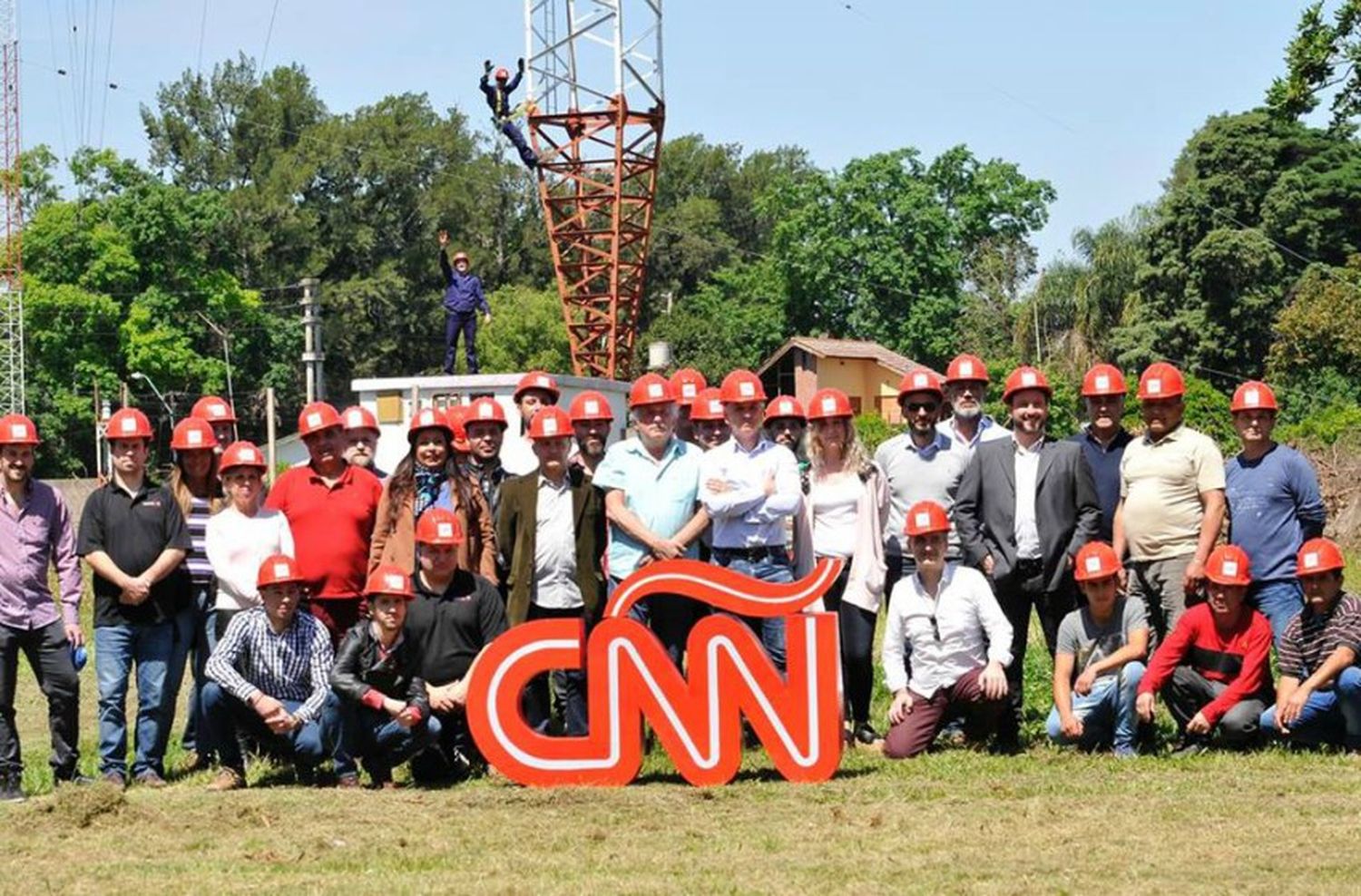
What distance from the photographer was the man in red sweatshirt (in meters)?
10.3

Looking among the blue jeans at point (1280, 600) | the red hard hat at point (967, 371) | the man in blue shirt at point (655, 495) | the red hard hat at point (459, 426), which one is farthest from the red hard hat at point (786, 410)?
the blue jeans at point (1280, 600)

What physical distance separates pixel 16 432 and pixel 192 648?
66.4 inches

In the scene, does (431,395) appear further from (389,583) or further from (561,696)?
(389,583)

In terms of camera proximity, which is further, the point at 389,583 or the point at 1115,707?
the point at 1115,707

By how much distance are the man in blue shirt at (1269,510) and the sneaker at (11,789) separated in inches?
274

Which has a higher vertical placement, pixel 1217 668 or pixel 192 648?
pixel 192 648

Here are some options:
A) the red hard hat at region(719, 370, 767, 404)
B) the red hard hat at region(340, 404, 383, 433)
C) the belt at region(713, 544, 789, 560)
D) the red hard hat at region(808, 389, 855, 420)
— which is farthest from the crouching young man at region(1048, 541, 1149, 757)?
the red hard hat at region(340, 404, 383, 433)

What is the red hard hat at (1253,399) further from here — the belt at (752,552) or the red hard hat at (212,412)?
the red hard hat at (212,412)

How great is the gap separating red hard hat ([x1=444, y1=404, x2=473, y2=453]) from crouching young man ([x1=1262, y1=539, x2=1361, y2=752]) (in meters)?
5.00

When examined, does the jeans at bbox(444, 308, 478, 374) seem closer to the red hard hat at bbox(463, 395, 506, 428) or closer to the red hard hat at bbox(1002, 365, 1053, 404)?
the red hard hat at bbox(463, 395, 506, 428)

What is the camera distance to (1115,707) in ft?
34.3

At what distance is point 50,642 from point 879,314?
6252cm

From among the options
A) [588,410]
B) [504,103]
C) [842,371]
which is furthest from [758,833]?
[842,371]

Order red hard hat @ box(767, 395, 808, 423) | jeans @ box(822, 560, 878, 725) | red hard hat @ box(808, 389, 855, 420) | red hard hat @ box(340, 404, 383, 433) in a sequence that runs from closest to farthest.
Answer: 1. red hard hat @ box(808, 389, 855, 420)
2. jeans @ box(822, 560, 878, 725)
3. red hard hat @ box(340, 404, 383, 433)
4. red hard hat @ box(767, 395, 808, 423)
